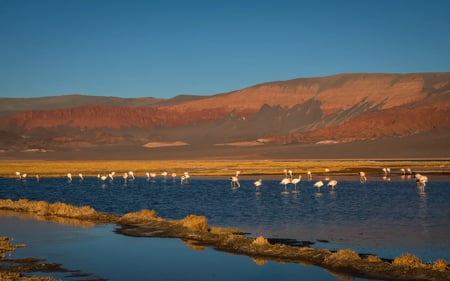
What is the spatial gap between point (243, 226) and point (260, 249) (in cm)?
667

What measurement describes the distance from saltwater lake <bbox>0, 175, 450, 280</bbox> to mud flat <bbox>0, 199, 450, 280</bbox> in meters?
0.67

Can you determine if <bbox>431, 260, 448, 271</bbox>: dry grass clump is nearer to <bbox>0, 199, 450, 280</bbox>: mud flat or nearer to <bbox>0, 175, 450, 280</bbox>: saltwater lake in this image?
<bbox>0, 199, 450, 280</bbox>: mud flat

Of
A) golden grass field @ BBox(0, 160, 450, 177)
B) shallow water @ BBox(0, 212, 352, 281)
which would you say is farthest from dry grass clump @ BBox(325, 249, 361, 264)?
golden grass field @ BBox(0, 160, 450, 177)

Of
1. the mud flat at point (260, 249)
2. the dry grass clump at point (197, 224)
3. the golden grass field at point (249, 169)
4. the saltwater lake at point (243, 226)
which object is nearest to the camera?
the mud flat at point (260, 249)

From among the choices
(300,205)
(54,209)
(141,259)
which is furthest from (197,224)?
(300,205)

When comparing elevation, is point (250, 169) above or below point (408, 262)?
above

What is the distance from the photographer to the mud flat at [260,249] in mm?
17700

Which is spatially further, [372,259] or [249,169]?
[249,169]

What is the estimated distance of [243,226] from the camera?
2811 centimetres

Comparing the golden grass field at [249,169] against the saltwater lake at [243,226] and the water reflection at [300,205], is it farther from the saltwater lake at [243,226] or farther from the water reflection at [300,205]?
the saltwater lake at [243,226]

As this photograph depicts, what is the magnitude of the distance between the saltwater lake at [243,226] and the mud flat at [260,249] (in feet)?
2.18

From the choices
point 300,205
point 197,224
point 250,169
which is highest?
point 250,169

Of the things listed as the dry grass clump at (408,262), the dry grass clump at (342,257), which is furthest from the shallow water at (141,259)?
the dry grass clump at (408,262)

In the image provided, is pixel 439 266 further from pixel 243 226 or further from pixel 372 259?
pixel 243 226
